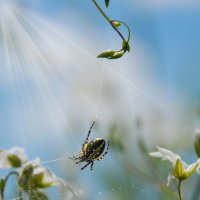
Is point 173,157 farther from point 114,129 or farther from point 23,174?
point 114,129

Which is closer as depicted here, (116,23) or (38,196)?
(38,196)

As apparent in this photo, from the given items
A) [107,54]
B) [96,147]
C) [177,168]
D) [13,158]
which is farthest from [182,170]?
[13,158]

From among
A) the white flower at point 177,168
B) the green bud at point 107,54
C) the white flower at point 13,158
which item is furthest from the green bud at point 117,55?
the white flower at point 13,158

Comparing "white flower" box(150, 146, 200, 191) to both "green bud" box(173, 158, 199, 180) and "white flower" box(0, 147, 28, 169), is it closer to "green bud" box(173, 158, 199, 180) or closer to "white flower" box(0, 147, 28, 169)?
"green bud" box(173, 158, 199, 180)

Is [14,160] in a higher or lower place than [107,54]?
lower

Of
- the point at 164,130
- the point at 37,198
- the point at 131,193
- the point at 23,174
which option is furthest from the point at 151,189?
the point at 37,198

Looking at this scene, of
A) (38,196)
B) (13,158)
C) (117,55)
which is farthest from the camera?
(13,158)

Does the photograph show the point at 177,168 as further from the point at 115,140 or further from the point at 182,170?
the point at 115,140

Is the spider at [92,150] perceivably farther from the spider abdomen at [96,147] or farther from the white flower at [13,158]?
the white flower at [13,158]
